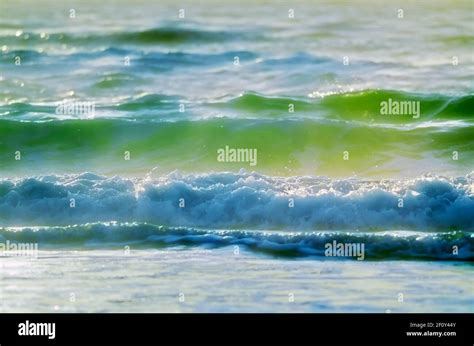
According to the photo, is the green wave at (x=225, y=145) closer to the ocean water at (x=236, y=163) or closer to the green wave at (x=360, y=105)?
the ocean water at (x=236, y=163)

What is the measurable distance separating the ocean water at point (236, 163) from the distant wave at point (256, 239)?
0.03 metres

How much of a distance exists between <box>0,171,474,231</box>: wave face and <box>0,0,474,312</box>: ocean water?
0.03 metres

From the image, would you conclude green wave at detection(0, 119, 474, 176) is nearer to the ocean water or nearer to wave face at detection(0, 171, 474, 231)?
the ocean water

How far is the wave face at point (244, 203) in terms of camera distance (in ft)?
52.2

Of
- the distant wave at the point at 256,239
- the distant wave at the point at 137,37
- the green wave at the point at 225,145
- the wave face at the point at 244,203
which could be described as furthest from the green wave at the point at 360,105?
the distant wave at the point at 256,239

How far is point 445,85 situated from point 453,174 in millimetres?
4725

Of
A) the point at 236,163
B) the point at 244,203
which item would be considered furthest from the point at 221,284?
the point at 236,163

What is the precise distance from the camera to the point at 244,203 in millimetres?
16297

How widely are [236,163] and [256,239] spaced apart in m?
5.59

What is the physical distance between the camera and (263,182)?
1689 centimetres
